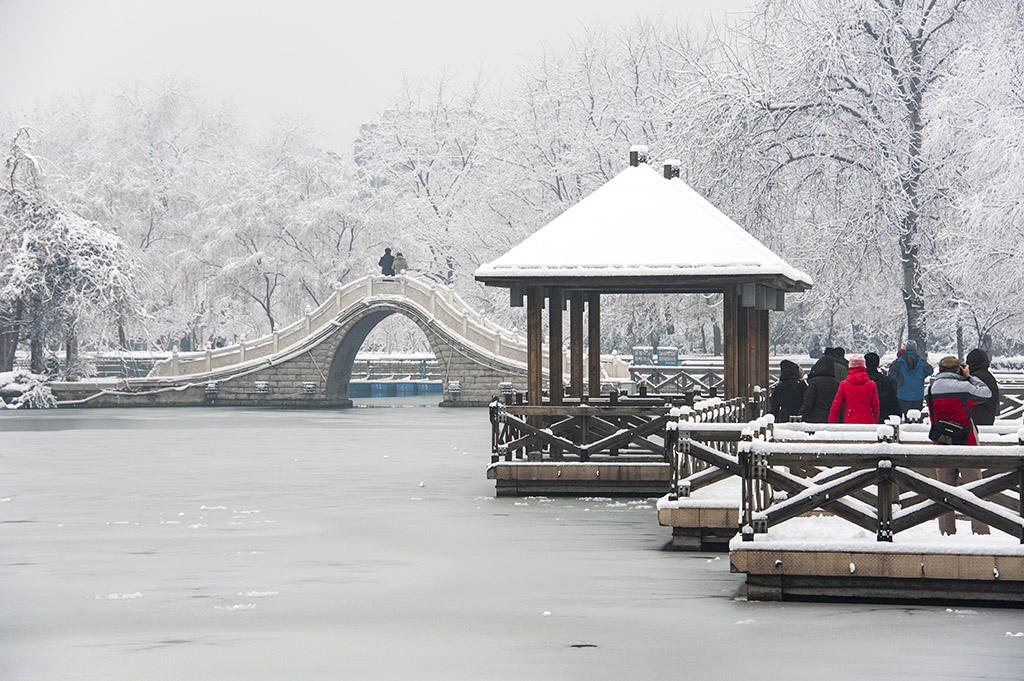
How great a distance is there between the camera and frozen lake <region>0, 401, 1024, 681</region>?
9.43 meters

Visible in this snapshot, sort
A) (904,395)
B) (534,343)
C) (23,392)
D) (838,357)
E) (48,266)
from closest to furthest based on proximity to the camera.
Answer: (838,357) → (904,395) → (534,343) → (48,266) → (23,392)

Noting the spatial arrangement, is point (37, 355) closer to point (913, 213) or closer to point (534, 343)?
point (913, 213)

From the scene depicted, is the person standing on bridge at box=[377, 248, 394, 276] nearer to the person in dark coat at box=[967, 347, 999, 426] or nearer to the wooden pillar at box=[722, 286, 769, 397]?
the wooden pillar at box=[722, 286, 769, 397]

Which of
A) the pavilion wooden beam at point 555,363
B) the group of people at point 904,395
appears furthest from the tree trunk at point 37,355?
the group of people at point 904,395

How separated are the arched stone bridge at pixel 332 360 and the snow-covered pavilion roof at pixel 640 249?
28.4 metres

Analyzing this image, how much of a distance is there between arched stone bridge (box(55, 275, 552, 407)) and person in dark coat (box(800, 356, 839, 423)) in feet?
112

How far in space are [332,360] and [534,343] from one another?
32.4 m

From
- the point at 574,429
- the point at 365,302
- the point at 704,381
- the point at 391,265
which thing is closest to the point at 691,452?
the point at 574,429

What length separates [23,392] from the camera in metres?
49.7

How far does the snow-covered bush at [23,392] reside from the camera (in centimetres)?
4959

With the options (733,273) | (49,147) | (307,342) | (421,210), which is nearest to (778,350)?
(421,210)

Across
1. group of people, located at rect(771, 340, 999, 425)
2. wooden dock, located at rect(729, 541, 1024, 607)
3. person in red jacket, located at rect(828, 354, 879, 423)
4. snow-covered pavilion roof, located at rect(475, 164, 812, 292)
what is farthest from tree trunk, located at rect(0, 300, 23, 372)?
wooden dock, located at rect(729, 541, 1024, 607)

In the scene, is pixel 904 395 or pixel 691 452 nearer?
pixel 691 452

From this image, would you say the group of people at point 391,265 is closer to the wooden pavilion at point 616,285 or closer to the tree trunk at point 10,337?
the tree trunk at point 10,337
